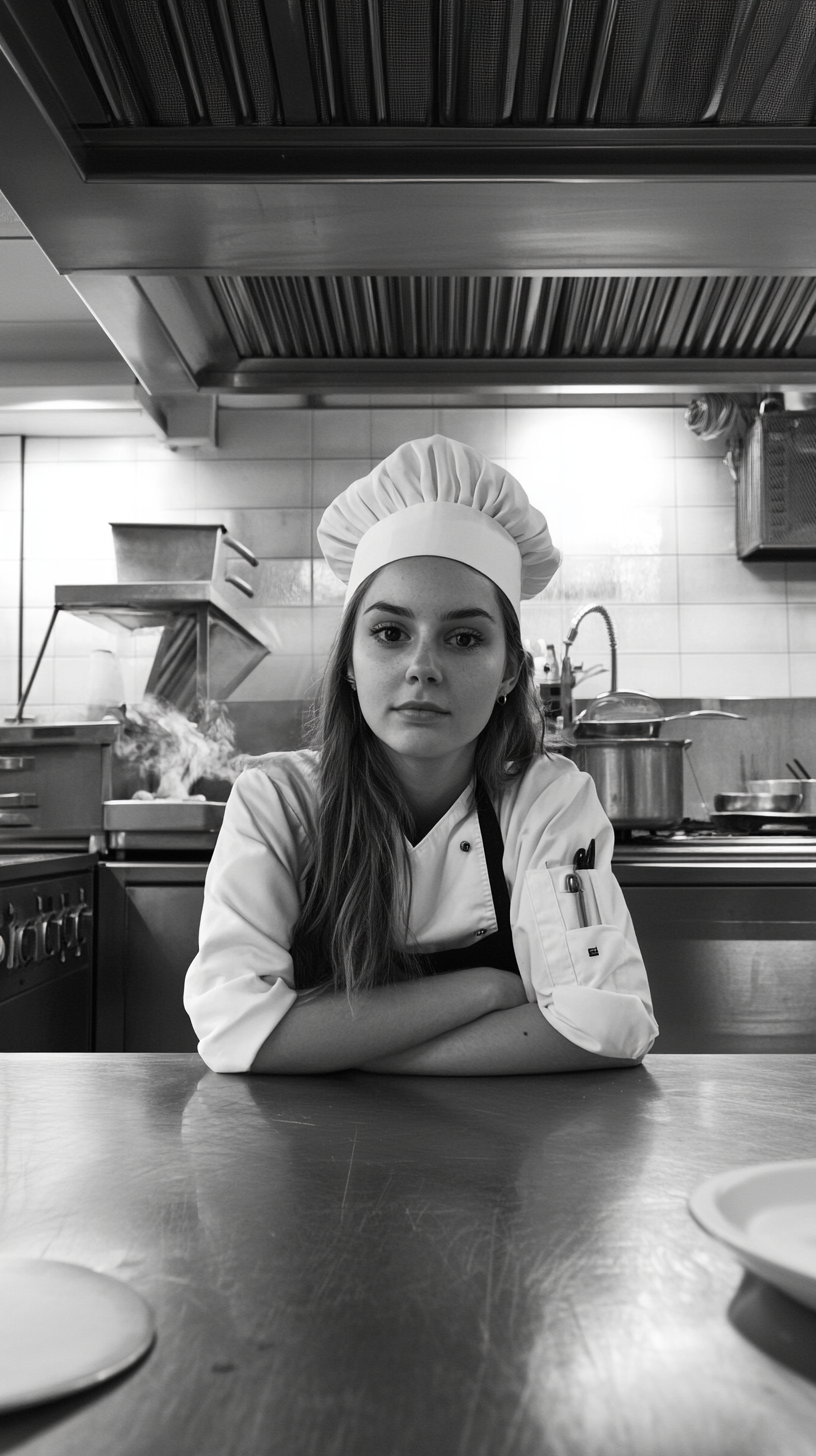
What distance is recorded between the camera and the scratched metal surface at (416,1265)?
0.89 ft

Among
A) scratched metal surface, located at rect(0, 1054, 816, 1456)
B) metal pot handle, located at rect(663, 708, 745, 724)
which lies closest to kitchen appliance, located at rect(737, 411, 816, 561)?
metal pot handle, located at rect(663, 708, 745, 724)

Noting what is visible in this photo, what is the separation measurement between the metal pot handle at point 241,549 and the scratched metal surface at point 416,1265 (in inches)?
98.2

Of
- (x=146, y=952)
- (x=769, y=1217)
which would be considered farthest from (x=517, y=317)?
(x=146, y=952)

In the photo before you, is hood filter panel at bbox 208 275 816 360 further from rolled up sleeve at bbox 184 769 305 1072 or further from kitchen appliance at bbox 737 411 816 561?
kitchen appliance at bbox 737 411 816 561

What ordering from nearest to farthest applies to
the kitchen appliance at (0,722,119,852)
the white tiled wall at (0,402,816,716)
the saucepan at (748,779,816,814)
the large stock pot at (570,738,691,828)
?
the large stock pot at (570,738,691,828) → the kitchen appliance at (0,722,119,852) → the saucepan at (748,779,816,814) → the white tiled wall at (0,402,816,716)

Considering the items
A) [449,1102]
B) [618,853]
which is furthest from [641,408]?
[449,1102]

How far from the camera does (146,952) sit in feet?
7.46

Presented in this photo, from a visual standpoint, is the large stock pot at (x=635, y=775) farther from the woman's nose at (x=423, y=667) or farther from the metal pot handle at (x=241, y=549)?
the metal pot handle at (x=241, y=549)

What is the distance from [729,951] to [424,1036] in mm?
1338

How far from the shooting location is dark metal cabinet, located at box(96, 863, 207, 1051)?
2246 mm

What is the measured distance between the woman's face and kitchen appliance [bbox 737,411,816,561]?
211 centimetres

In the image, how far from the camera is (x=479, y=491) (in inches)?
50.2

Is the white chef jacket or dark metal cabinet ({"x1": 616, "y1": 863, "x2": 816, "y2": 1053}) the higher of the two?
the white chef jacket

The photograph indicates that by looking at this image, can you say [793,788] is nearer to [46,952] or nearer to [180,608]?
[180,608]
